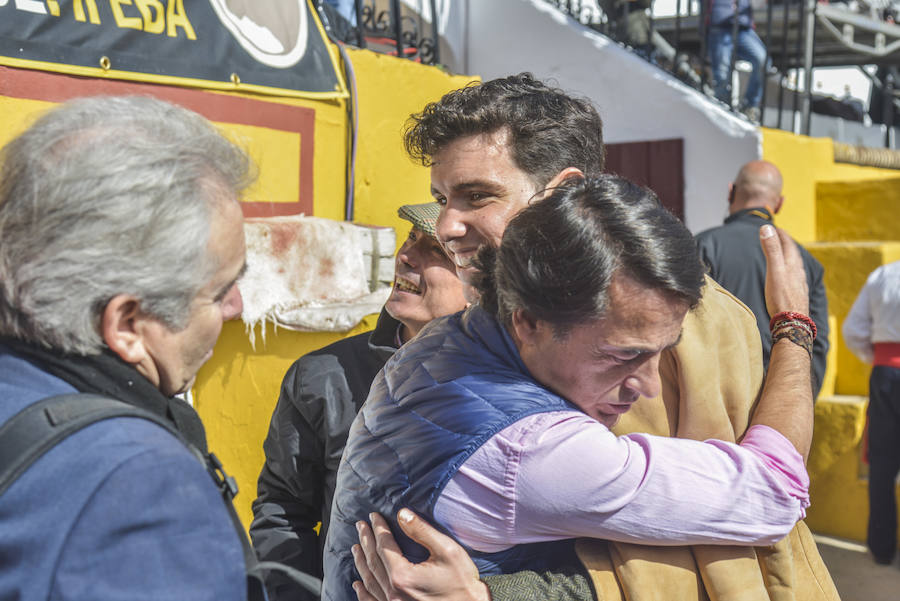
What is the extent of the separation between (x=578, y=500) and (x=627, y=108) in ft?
18.8

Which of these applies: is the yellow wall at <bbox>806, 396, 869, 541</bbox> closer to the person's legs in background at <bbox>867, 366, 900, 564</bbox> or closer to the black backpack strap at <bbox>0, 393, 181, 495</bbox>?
the person's legs in background at <bbox>867, 366, 900, 564</bbox>

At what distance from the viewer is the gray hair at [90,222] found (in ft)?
3.12

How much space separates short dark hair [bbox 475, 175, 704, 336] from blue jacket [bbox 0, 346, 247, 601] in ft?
1.71

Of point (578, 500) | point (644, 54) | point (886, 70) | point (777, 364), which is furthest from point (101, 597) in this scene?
point (886, 70)

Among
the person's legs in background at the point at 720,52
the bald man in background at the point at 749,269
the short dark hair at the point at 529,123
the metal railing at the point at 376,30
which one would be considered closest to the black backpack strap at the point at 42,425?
the short dark hair at the point at 529,123

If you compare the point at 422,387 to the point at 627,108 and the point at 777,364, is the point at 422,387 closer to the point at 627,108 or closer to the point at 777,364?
the point at 777,364

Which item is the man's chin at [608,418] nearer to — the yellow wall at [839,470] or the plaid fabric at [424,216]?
the plaid fabric at [424,216]

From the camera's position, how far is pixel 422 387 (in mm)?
1184

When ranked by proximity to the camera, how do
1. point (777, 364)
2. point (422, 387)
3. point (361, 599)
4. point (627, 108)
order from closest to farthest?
point (422, 387) → point (361, 599) → point (777, 364) → point (627, 108)

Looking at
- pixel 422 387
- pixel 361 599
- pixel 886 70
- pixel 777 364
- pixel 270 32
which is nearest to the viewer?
pixel 422 387

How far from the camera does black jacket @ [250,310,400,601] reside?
1.93 m

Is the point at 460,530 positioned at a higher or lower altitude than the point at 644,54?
lower

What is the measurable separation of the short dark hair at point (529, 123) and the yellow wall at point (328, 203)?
173 centimetres

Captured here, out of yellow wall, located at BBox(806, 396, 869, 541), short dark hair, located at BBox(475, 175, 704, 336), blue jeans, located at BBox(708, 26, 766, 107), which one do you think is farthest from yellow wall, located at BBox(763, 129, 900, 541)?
short dark hair, located at BBox(475, 175, 704, 336)
